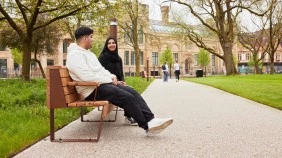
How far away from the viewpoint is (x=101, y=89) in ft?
19.0

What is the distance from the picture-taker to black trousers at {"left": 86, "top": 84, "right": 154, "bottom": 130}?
18.3 ft

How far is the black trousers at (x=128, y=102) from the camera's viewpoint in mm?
5582

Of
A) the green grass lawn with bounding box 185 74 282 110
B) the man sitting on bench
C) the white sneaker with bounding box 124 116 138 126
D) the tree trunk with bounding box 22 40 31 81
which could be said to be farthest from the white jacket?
the tree trunk with bounding box 22 40 31 81

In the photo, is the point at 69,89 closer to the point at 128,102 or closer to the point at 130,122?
the point at 128,102

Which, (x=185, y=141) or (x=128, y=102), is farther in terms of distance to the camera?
(x=128, y=102)

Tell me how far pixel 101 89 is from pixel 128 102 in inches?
18.4

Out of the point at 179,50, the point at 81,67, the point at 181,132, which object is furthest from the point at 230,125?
the point at 179,50

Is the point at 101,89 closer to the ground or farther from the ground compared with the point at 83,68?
closer to the ground

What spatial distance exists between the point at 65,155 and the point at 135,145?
98cm

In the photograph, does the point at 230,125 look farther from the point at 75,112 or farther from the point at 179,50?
the point at 179,50

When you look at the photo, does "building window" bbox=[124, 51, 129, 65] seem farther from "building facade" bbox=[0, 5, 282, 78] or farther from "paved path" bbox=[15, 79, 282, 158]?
"paved path" bbox=[15, 79, 282, 158]

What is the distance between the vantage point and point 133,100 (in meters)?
5.64

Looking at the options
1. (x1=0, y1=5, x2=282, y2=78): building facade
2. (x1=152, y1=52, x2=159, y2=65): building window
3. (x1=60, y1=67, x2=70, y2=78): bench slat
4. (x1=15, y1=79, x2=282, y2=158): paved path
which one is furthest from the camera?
(x1=152, y1=52, x2=159, y2=65): building window

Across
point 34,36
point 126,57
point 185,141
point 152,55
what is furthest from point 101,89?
point 152,55
